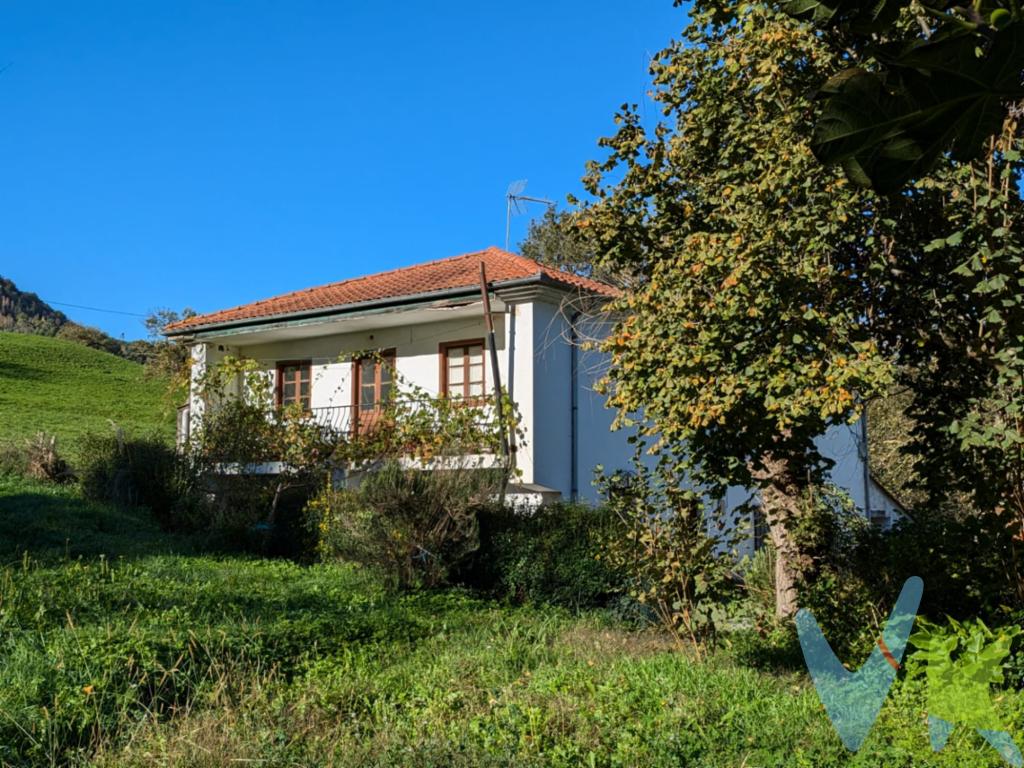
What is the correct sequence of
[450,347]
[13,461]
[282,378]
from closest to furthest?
[450,347] → [13,461] → [282,378]

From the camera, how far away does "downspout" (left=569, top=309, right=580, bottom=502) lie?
52.3 feet

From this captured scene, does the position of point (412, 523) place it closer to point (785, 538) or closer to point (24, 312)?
point (785, 538)

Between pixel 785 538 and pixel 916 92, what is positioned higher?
pixel 916 92

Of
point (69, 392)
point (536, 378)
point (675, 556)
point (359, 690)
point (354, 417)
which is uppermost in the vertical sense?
point (69, 392)

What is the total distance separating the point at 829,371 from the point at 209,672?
4.97 meters

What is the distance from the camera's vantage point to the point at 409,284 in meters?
17.8

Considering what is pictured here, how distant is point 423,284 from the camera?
681 inches

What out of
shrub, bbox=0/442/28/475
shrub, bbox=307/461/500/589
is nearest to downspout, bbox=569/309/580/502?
shrub, bbox=307/461/500/589

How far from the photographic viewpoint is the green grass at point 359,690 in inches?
209

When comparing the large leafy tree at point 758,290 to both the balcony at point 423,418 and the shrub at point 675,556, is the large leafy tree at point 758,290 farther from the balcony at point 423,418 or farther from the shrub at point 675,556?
the balcony at point 423,418

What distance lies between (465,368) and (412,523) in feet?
17.9

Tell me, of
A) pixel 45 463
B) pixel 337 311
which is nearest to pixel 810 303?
pixel 337 311

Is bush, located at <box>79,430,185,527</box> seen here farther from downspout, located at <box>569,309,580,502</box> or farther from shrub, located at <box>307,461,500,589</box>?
downspout, located at <box>569,309,580,502</box>

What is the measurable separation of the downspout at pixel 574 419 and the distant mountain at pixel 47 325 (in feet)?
110
